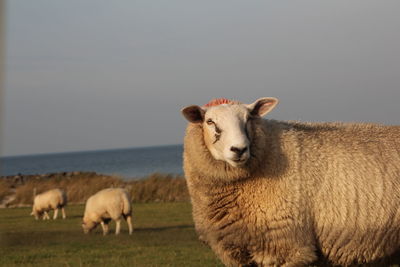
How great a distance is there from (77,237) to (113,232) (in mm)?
1375

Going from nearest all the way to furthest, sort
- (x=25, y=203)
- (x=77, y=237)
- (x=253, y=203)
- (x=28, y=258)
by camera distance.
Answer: (x=253, y=203) < (x=28, y=258) < (x=77, y=237) < (x=25, y=203)

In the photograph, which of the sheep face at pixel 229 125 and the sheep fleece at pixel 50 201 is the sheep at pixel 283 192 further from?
the sheep fleece at pixel 50 201

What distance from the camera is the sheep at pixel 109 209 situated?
1923 centimetres

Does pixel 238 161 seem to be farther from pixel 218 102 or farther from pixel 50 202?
pixel 50 202

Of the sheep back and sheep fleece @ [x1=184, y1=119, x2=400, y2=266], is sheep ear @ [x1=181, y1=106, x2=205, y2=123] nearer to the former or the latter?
sheep fleece @ [x1=184, y1=119, x2=400, y2=266]

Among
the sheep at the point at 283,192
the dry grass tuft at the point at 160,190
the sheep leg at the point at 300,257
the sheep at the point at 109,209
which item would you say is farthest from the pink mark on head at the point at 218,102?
the dry grass tuft at the point at 160,190

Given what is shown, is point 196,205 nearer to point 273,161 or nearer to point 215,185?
point 215,185

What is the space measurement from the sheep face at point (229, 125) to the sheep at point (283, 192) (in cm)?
1

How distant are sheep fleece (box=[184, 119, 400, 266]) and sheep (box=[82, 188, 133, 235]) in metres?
12.5

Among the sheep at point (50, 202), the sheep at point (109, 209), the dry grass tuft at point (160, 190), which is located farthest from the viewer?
the dry grass tuft at point (160, 190)

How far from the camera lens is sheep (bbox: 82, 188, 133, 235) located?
1923 centimetres

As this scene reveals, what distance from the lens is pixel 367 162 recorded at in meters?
7.09

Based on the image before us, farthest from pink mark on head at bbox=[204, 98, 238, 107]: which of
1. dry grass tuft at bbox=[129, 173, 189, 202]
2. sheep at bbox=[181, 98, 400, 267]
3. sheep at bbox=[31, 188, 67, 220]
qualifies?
dry grass tuft at bbox=[129, 173, 189, 202]

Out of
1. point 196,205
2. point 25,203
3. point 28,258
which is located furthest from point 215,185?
point 25,203
